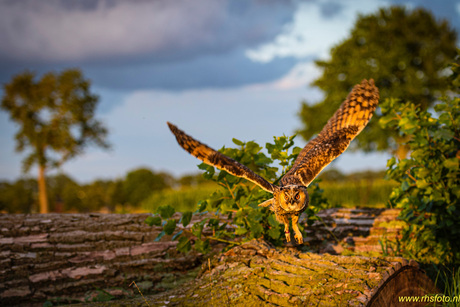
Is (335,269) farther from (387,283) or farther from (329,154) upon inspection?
(329,154)

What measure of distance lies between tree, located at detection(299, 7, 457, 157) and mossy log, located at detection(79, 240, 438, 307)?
21.4 m

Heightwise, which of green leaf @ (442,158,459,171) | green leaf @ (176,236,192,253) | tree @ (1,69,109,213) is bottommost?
green leaf @ (176,236,192,253)

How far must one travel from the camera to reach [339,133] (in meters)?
4.55

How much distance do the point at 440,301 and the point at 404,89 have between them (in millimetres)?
25317

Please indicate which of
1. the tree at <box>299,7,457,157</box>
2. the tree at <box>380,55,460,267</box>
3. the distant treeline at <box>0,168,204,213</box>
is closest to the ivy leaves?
the tree at <box>380,55,460,267</box>

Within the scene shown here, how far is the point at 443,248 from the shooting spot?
5.45m

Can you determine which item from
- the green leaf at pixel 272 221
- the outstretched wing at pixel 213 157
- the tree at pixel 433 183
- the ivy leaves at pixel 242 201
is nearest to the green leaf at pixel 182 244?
the ivy leaves at pixel 242 201

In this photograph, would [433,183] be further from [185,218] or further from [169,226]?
[169,226]

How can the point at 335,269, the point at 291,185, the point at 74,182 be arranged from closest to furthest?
1. the point at 291,185
2. the point at 335,269
3. the point at 74,182

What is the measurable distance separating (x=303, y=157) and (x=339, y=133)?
650 millimetres

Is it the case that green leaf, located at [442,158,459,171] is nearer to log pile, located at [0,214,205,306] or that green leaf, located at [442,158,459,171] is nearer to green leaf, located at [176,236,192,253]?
green leaf, located at [176,236,192,253]

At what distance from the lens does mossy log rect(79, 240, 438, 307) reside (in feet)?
11.4

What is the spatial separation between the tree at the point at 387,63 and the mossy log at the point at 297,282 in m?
21.4

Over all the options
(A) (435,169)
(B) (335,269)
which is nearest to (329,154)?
(B) (335,269)
